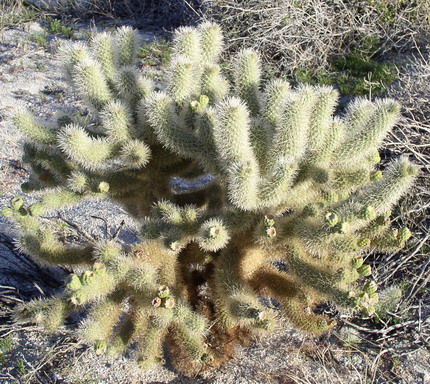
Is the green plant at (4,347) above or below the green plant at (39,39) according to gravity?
above

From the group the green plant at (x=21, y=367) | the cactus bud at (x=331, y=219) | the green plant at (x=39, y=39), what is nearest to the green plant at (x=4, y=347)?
the green plant at (x=21, y=367)

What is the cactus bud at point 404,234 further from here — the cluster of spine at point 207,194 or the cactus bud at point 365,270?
the cactus bud at point 365,270

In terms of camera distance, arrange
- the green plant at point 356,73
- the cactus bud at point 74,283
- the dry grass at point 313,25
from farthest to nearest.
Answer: the dry grass at point 313,25, the green plant at point 356,73, the cactus bud at point 74,283

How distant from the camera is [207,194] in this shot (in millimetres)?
2604

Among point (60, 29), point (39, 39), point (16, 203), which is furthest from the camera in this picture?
point (60, 29)

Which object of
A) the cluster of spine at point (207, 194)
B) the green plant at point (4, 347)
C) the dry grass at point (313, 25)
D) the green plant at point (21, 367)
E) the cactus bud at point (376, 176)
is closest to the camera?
the cluster of spine at point (207, 194)

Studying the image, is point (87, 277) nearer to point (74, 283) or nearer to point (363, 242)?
point (74, 283)

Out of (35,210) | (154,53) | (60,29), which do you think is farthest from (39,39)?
(35,210)

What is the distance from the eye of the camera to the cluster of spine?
2.01 metres

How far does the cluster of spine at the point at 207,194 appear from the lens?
2.01 metres

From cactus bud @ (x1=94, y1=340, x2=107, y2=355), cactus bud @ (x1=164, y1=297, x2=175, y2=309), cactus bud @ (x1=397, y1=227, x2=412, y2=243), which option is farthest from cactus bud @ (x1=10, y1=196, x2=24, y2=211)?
cactus bud @ (x1=397, y1=227, x2=412, y2=243)

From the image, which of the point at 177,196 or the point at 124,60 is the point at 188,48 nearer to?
the point at 124,60

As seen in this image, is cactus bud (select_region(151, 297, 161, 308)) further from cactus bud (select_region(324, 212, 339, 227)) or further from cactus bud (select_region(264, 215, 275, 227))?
cactus bud (select_region(324, 212, 339, 227))

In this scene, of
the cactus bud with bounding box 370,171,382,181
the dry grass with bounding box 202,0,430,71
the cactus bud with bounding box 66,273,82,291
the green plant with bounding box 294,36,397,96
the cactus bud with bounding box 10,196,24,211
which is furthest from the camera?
the dry grass with bounding box 202,0,430,71
